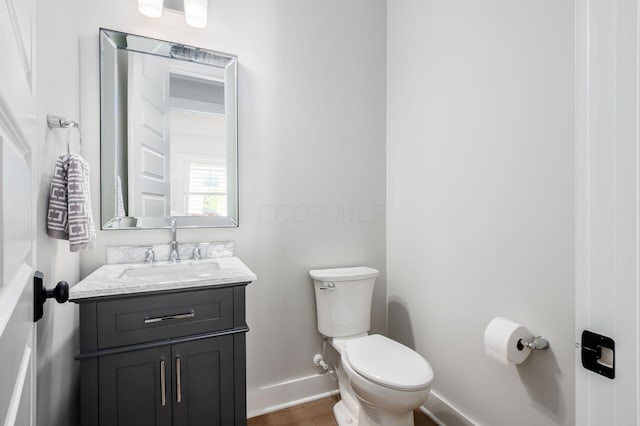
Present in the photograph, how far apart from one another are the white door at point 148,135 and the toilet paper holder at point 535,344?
1743 millimetres

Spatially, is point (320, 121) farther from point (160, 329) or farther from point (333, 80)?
point (160, 329)

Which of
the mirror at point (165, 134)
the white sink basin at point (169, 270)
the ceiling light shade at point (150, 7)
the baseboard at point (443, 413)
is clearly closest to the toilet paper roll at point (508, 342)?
the baseboard at point (443, 413)

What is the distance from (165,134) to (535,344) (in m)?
1.97

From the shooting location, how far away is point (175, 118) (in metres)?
1.65

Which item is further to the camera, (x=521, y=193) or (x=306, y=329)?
(x=306, y=329)

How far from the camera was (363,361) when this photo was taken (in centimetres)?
141

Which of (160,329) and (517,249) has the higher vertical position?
(517,249)

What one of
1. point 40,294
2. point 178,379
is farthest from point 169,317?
point 40,294

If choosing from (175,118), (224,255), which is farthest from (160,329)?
(175,118)

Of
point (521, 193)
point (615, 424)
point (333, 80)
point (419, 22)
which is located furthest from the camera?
point (333, 80)

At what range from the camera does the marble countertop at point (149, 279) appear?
3.55 ft

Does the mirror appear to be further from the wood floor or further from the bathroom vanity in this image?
the wood floor

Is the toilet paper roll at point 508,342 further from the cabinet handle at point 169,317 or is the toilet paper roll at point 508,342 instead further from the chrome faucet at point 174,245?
the chrome faucet at point 174,245

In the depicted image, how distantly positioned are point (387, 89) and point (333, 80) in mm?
416
